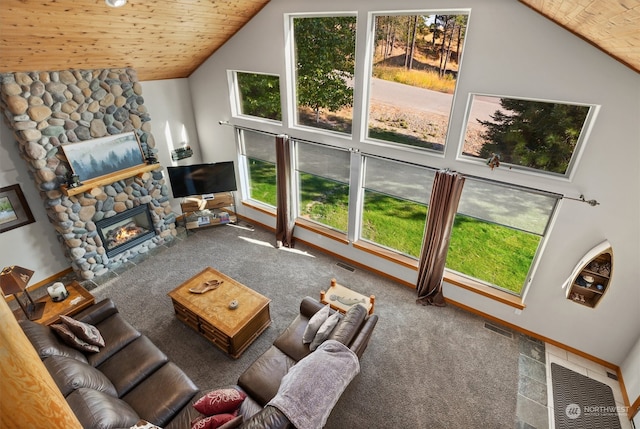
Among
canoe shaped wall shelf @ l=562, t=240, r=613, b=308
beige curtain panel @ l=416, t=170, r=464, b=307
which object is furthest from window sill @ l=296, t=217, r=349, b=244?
canoe shaped wall shelf @ l=562, t=240, r=613, b=308

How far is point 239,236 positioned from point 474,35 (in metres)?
4.91

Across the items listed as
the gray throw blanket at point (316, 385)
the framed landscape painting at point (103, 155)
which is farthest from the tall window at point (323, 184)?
the gray throw blanket at point (316, 385)

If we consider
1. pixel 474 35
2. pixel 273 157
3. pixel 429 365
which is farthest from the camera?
pixel 273 157

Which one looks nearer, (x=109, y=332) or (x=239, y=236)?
(x=109, y=332)

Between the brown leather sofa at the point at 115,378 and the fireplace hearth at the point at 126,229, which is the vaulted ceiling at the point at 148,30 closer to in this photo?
the fireplace hearth at the point at 126,229

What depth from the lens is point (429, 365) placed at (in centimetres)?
388

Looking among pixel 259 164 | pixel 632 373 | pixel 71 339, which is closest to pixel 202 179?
pixel 259 164

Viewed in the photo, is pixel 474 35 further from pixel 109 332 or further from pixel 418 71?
pixel 109 332

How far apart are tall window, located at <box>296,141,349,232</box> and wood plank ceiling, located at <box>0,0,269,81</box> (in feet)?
6.87

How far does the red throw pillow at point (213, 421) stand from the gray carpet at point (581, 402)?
3.29m

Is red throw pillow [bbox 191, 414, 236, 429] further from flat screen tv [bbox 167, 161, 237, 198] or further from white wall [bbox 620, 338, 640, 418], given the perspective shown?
flat screen tv [bbox 167, 161, 237, 198]

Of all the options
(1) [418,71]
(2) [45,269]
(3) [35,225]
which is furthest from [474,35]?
(2) [45,269]

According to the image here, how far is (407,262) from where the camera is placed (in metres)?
5.00

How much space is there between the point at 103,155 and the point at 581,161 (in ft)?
20.7
